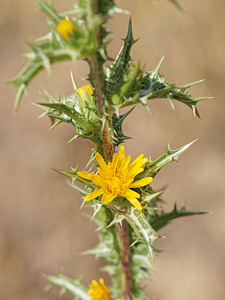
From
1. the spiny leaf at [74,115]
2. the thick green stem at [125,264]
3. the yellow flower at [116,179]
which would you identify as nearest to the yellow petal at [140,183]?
the yellow flower at [116,179]

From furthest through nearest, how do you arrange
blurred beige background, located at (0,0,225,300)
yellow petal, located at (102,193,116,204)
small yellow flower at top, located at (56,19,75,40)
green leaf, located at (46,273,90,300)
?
blurred beige background, located at (0,0,225,300) → green leaf, located at (46,273,90,300) → yellow petal, located at (102,193,116,204) → small yellow flower at top, located at (56,19,75,40)

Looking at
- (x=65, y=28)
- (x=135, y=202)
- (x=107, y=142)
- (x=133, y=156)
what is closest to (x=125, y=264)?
(x=135, y=202)

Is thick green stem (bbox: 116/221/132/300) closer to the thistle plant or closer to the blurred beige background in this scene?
A: the thistle plant

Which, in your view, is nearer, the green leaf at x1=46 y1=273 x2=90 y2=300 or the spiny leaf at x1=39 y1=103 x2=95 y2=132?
the spiny leaf at x1=39 y1=103 x2=95 y2=132

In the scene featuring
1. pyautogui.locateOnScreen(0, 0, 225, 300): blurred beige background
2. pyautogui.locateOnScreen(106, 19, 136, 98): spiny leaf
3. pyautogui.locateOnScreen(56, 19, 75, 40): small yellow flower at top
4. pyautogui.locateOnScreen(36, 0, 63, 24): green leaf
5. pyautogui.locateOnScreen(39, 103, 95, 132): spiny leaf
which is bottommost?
pyautogui.locateOnScreen(0, 0, 225, 300): blurred beige background

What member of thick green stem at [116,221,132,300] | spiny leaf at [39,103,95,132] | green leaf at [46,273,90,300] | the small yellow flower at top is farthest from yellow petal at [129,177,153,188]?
green leaf at [46,273,90,300]

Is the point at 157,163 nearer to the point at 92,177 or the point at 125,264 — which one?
the point at 92,177

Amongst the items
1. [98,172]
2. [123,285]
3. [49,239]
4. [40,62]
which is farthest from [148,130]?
[40,62]
